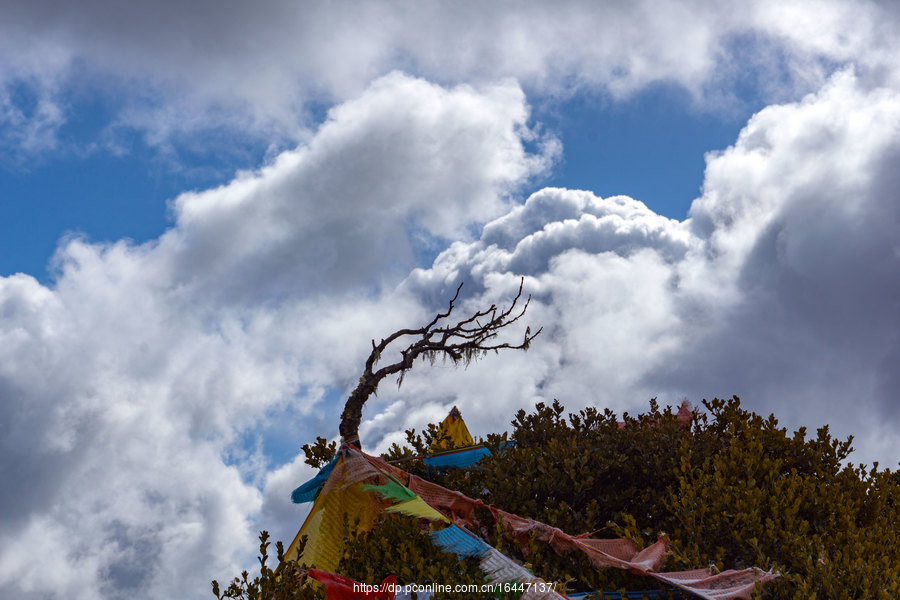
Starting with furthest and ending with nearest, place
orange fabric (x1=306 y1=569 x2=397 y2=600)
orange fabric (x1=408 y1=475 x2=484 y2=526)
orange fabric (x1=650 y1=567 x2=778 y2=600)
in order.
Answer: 1. orange fabric (x1=408 y1=475 x2=484 y2=526)
2. orange fabric (x1=306 y1=569 x2=397 y2=600)
3. orange fabric (x1=650 y1=567 x2=778 y2=600)

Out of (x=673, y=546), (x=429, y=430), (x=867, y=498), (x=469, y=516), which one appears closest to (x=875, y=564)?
(x=673, y=546)

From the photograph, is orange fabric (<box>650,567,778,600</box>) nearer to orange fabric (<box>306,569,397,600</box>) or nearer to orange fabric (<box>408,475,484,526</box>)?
orange fabric (<box>306,569,397,600</box>)

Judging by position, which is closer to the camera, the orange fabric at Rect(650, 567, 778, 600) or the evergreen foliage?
the orange fabric at Rect(650, 567, 778, 600)

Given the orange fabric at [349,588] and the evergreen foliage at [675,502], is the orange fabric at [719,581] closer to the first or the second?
the evergreen foliage at [675,502]

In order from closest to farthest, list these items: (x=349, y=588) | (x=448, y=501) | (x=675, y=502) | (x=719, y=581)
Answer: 1. (x=719, y=581)
2. (x=349, y=588)
3. (x=675, y=502)
4. (x=448, y=501)

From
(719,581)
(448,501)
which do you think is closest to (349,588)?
(448,501)

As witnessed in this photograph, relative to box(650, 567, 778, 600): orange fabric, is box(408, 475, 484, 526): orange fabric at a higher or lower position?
higher

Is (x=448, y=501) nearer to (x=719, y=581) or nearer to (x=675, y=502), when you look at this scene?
(x=675, y=502)

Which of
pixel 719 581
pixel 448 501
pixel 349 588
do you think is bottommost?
pixel 719 581

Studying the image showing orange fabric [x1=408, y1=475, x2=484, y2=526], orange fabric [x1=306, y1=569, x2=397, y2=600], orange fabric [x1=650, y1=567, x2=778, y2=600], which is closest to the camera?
orange fabric [x1=650, y1=567, x2=778, y2=600]

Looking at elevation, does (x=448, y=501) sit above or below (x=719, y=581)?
above

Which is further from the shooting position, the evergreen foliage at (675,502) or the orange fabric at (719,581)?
the evergreen foliage at (675,502)

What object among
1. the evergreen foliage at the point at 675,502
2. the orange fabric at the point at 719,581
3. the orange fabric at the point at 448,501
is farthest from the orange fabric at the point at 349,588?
the orange fabric at the point at 719,581

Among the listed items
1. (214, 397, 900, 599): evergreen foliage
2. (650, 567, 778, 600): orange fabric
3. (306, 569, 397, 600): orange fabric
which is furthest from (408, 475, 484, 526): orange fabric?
(650, 567, 778, 600): orange fabric
